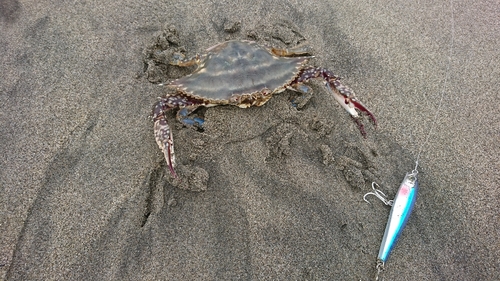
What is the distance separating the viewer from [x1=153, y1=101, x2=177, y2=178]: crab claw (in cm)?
270

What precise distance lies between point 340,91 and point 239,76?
2.97 ft

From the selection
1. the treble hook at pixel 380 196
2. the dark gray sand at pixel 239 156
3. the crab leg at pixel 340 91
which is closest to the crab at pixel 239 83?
the crab leg at pixel 340 91

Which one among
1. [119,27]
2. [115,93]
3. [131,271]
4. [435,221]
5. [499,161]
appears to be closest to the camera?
[131,271]

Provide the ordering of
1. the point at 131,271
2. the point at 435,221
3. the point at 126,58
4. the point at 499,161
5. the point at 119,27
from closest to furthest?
the point at 131,271 → the point at 435,221 → the point at 499,161 → the point at 126,58 → the point at 119,27

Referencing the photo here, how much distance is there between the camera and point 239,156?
114 inches

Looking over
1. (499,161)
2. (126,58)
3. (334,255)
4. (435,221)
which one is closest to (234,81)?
(126,58)

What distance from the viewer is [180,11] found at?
4.01 meters

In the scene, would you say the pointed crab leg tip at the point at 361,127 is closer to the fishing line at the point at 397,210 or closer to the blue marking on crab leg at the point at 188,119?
the fishing line at the point at 397,210

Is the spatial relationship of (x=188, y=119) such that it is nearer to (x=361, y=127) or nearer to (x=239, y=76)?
(x=239, y=76)

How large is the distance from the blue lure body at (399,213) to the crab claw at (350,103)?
1.85ft

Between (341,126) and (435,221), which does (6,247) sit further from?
(435,221)

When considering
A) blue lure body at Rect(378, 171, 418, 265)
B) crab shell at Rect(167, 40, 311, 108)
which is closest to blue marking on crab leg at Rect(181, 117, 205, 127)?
crab shell at Rect(167, 40, 311, 108)

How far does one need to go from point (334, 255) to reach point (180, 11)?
3024 mm

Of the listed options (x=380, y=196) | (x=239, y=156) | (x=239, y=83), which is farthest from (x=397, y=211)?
(x=239, y=83)
